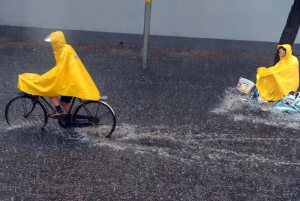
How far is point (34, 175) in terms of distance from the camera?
16.6 feet

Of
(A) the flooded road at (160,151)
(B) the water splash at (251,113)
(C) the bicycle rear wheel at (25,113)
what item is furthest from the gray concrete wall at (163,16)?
(C) the bicycle rear wheel at (25,113)

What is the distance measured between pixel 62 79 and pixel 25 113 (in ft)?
3.93

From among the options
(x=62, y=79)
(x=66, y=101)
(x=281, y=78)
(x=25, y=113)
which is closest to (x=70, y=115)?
(x=66, y=101)

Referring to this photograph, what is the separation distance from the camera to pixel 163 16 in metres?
11.1

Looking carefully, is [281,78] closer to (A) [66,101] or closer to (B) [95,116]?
(B) [95,116]

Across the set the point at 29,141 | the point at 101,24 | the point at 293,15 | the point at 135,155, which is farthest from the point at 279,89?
the point at 101,24

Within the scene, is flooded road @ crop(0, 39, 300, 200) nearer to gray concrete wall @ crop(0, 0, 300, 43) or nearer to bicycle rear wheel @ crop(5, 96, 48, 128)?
bicycle rear wheel @ crop(5, 96, 48, 128)

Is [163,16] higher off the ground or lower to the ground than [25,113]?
higher

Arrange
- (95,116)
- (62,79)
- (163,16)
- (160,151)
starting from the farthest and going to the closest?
(163,16), (95,116), (160,151), (62,79)

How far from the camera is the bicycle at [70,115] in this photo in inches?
234

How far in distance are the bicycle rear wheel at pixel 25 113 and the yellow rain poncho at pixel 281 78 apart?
4391 mm

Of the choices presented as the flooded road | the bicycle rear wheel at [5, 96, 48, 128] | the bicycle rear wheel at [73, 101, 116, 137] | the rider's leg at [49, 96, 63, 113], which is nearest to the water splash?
the flooded road

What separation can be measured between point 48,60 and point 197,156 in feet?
19.5

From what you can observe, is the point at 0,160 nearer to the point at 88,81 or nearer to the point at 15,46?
the point at 88,81
